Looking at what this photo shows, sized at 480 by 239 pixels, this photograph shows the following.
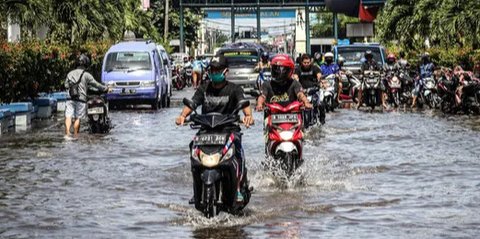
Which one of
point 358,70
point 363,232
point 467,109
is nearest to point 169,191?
point 363,232

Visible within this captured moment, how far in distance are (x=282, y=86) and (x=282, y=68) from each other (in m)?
0.26

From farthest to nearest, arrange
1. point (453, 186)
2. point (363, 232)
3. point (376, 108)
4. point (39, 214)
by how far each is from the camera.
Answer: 1. point (376, 108)
2. point (453, 186)
3. point (39, 214)
4. point (363, 232)

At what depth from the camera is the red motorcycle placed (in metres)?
14.6

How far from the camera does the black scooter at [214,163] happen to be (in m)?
11.5

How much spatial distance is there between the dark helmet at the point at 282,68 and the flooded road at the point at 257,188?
3.88ft

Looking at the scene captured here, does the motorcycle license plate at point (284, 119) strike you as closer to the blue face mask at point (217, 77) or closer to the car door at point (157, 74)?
the blue face mask at point (217, 77)

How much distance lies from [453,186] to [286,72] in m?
2.48

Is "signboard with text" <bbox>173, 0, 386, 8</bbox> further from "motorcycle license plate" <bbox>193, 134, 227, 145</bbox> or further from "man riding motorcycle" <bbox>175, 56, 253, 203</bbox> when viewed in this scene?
"motorcycle license plate" <bbox>193, 134, 227, 145</bbox>

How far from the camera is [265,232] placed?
Result: 11.2 m

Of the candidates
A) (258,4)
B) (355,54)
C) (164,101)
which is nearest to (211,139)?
(164,101)

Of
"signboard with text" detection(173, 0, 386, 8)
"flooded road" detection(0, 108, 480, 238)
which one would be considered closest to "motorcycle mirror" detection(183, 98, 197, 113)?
"flooded road" detection(0, 108, 480, 238)

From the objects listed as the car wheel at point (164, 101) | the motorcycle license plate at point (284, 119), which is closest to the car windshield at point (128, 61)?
the car wheel at point (164, 101)

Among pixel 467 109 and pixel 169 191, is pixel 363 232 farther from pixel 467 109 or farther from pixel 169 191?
pixel 467 109

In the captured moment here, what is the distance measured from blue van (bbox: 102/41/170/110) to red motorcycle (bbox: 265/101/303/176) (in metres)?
20.8
